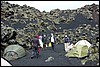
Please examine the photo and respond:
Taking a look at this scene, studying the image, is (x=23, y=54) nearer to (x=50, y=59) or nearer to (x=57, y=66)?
(x=50, y=59)

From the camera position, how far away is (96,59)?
13.6 metres

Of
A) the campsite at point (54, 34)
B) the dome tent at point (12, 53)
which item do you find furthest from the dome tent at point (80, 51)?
the dome tent at point (12, 53)

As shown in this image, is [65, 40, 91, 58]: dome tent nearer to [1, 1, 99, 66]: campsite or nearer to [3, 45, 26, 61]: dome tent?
[1, 1, 99, 66]: campsite

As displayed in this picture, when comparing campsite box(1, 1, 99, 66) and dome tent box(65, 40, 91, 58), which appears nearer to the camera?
campsite box(1, 1, 99, 66)

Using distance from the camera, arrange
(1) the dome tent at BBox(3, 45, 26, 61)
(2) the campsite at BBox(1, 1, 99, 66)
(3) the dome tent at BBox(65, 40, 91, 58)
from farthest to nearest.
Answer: (1) the dome tent at BBox(3, 45, 26, 61) < (3) the dome tent at BBox(65, 40, 91, 58) < (2) the campsite at BBox(1, 1, 99, 66)

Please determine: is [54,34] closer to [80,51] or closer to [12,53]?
[12,53]

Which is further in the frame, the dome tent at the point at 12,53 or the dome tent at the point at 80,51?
the dome tent at the point at 12,53

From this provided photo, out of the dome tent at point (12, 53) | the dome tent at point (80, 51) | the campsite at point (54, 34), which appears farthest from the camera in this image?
the dome tent at point (12, 53)

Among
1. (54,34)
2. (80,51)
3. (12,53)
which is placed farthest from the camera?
(54,34)

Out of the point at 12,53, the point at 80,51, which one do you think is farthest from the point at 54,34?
the point at 80,51

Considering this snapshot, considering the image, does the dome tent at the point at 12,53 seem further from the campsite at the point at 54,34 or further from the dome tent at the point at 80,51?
the dome tent at the point at 80,51

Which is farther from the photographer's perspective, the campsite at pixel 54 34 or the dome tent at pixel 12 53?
the dome tent at pixel 12 53

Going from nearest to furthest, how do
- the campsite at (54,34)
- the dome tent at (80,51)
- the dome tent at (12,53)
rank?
1. the campsite at (54,34)
2. the dome tent at (80,51)
3. the dome tent at (12,53)

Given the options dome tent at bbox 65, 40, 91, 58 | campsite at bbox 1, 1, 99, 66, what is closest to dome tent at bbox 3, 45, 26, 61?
campsite at bbox 1, 1, 99, 66
